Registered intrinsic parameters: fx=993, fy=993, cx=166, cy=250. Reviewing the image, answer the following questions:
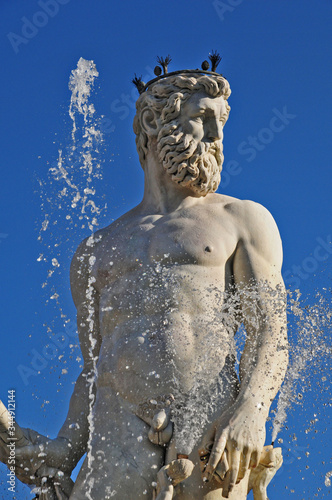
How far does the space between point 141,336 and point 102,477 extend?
112 centimetres

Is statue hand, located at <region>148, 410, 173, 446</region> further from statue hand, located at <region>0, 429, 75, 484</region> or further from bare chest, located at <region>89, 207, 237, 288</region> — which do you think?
bare chest, located at <region>89, 207, 237, 288</region>

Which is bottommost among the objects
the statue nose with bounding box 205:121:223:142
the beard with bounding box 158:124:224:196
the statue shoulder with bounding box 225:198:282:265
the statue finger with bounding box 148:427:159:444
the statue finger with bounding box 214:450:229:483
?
the statue finger with bounding box 214:450:229:483

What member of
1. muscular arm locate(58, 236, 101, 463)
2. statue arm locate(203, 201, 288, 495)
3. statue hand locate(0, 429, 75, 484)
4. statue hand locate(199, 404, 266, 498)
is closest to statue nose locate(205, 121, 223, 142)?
statue arm locate(203, 201, 288, 495)

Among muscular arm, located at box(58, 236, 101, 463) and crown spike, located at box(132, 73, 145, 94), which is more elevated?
crown spike, located at box(132, 73, 145, 94)

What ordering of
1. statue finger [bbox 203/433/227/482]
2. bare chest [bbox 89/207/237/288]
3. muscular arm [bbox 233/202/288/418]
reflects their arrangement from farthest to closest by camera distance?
bare chest [bbox 89/207/237/288] → muscular arm [bbox 233/202/288/418] → statue finger [bbox 203/433/227/482]

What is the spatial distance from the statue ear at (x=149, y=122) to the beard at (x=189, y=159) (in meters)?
0.18

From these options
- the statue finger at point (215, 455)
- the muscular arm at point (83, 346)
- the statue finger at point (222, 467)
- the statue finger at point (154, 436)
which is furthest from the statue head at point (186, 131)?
the statue finger at point (222, 467)

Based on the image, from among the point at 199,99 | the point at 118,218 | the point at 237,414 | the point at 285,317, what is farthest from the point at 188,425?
the point at 199,99

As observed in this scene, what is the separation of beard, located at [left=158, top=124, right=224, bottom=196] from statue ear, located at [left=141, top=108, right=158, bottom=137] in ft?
0.58

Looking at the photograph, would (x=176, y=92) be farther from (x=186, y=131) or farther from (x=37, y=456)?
(x=37, y=456)

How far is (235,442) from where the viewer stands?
716cm

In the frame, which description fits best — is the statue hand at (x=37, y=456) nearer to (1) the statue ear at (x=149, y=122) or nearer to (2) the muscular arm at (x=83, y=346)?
(2) the muscular arm at (x=83, y=346)

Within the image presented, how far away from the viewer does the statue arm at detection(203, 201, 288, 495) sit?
23.6 ft

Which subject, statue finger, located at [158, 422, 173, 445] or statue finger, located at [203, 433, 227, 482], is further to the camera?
statue finger, located at [158, 422, 173, 445]
